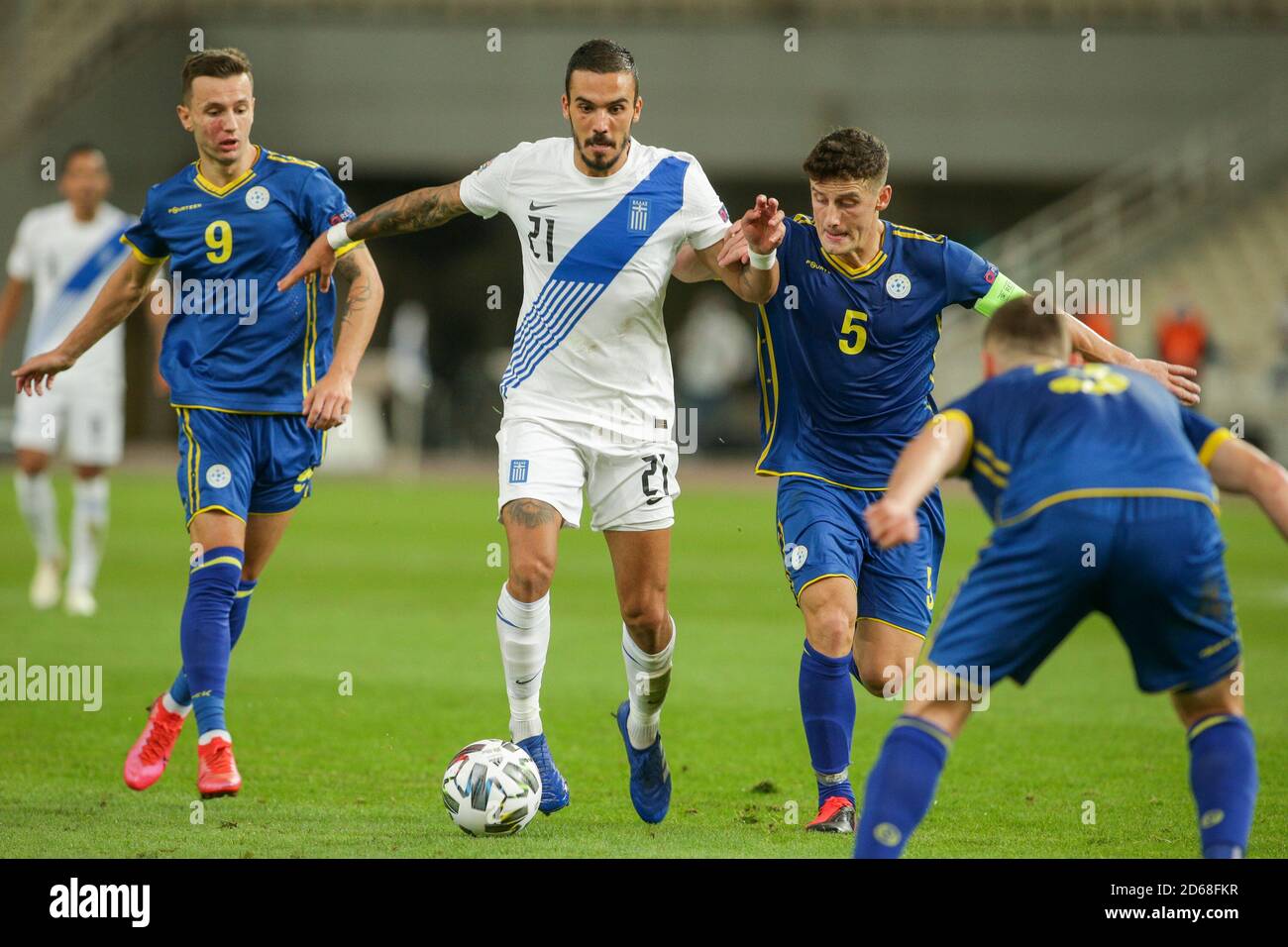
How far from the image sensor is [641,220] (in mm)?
6719

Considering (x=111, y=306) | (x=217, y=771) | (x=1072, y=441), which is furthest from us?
(x=111, y=306)

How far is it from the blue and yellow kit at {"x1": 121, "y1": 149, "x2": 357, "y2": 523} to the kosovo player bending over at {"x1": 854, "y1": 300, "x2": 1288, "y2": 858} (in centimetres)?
332

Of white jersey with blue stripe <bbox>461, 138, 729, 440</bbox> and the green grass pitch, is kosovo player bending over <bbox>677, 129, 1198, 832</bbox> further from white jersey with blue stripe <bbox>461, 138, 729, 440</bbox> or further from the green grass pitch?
the green grass pitch

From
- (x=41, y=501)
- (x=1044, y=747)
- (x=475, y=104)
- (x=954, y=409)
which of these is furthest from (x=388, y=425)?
(x=954, y=409)

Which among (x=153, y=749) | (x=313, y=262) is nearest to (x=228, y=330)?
(x=313, y=262)

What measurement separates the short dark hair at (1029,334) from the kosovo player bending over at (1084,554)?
9 cm

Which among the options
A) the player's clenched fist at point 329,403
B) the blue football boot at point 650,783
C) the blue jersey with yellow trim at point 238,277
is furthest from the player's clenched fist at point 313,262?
the blue football boot at point 650,783

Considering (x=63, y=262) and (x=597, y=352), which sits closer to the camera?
(x=597, y=352)

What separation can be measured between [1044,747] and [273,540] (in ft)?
12.5

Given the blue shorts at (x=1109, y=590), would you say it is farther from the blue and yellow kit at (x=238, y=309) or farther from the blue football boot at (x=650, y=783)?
the blue and yellow kit at (x=238, y=309)

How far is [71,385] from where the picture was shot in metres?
12.9

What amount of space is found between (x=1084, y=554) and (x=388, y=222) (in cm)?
326

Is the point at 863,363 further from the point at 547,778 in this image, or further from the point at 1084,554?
the point at 1084,554

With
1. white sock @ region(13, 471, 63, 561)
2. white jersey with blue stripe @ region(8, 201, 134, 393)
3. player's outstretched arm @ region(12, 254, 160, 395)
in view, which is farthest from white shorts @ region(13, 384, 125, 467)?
player's outstretched arm @ region(12, 254, 160, 395)
